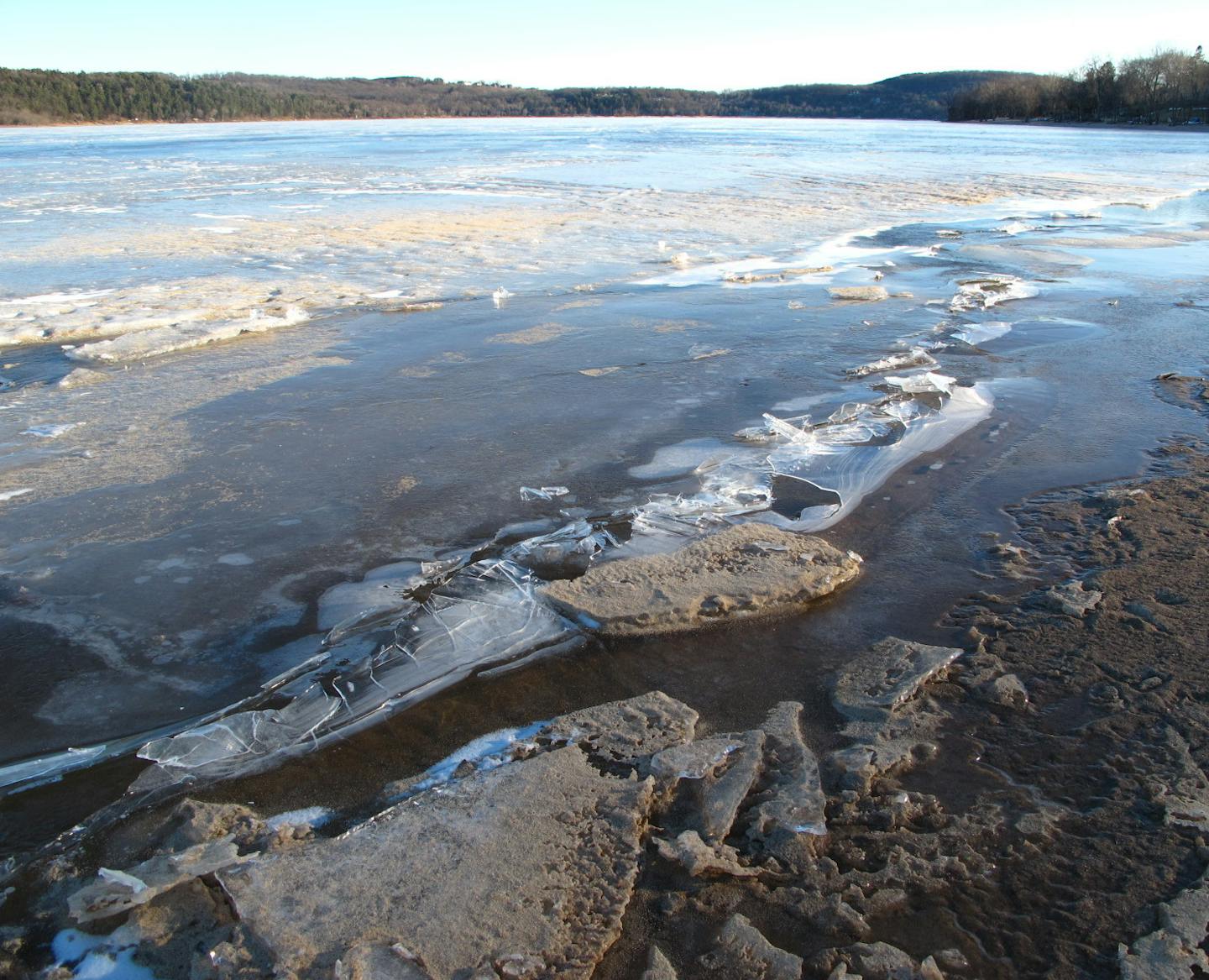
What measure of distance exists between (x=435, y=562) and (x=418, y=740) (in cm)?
103

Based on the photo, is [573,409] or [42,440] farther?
[573,409]

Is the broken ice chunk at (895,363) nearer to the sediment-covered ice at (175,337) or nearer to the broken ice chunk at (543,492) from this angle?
the broken ice chunk at (543,492)

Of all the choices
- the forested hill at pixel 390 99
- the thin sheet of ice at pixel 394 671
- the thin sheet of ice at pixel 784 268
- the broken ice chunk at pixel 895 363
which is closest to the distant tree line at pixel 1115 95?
the forested hill at pixel 390 99

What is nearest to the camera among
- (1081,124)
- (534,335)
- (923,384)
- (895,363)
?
(923,384)

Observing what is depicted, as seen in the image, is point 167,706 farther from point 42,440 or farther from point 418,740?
point 42,440

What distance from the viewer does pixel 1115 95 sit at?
49156 mm

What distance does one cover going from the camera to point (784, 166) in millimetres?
23266

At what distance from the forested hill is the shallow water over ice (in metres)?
64.3

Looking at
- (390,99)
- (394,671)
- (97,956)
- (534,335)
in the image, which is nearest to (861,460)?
(394,671)

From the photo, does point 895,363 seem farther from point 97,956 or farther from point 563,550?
point 97,956

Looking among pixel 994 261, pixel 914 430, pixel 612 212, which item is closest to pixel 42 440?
pixel 914 430

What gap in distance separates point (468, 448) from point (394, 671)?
76.2 inches

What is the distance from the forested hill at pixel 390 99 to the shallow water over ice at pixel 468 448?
6428cm

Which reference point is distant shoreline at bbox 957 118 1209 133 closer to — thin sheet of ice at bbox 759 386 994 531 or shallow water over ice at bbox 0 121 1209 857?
shallow water over ice at bbox 0 121 1209 857
